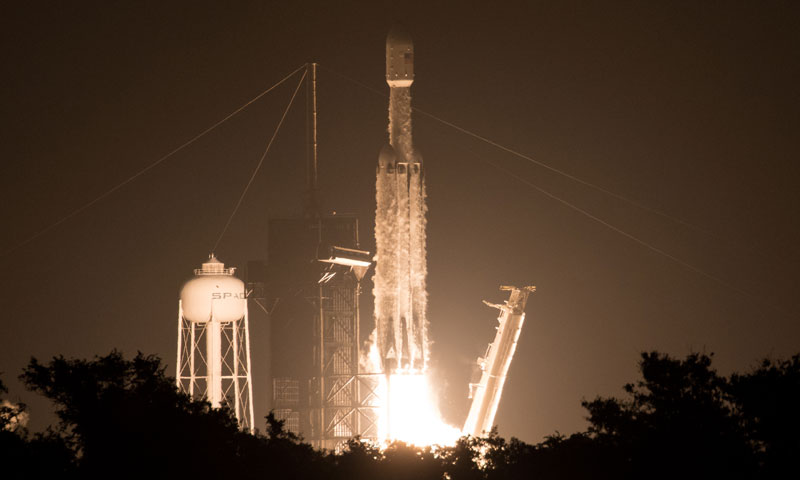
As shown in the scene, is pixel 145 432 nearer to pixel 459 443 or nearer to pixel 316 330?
pixel 459 443

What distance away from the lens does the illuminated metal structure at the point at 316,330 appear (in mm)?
79188

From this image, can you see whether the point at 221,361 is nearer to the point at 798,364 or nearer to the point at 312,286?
the point at 312,286

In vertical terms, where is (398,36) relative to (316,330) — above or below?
above

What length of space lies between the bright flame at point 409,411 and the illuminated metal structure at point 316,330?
19.6 ft

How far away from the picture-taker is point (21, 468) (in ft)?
130

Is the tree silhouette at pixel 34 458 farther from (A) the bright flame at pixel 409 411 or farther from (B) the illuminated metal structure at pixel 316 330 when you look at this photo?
(B) the illuminated metal structure at pixel 316 330

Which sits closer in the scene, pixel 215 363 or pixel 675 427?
pixel 675 427

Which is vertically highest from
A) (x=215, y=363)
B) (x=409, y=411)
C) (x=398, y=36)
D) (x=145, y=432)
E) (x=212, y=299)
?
(x=398, y=36)

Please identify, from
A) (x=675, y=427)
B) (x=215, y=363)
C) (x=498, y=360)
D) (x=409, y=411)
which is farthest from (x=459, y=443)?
(x=215, y=363)

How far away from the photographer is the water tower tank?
76750 mm

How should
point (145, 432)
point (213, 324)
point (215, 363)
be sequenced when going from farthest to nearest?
point (213, 324) < point (215, 363) < point (145, 432)

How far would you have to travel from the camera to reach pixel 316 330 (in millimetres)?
79500

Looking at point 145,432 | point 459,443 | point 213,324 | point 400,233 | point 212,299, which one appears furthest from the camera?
point 213,324

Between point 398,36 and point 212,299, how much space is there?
1474 cm
